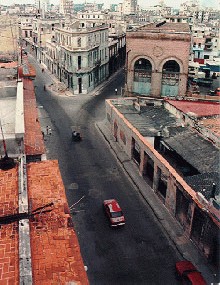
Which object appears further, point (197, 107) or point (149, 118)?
point (149, 118)

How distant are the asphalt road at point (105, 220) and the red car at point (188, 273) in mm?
775

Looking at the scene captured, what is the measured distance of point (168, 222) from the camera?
29484 mm

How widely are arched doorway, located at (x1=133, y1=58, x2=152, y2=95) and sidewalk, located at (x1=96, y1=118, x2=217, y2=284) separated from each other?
62.8ft

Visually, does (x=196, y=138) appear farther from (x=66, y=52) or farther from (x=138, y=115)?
(x=66, y=52)

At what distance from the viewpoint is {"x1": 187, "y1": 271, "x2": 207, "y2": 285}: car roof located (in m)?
22.5

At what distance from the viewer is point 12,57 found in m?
59.9

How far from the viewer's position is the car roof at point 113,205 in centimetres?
2976

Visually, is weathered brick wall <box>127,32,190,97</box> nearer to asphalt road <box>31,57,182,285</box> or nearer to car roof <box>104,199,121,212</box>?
asphalt road <box>31,57,182,285</box>

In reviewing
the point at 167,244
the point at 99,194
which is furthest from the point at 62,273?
the point at 99,194

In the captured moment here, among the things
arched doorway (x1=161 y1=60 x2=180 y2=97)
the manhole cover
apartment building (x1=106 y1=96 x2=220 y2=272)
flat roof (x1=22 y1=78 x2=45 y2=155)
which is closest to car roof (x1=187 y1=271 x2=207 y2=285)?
apartment building (x1=106 y1=96 x2=220 y2=272)

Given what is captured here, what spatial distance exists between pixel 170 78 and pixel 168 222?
3347cm

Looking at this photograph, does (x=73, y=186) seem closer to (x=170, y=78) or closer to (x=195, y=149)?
(x=195, y=149)

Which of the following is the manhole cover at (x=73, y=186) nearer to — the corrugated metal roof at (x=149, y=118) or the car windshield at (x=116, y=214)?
the car windshield at (x=116, y=214)

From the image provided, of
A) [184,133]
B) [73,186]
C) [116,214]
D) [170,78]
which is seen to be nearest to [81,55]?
[170,78]
